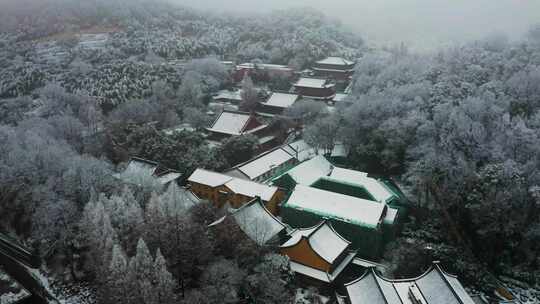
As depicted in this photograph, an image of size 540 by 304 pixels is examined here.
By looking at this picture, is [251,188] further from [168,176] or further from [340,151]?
[340,151]

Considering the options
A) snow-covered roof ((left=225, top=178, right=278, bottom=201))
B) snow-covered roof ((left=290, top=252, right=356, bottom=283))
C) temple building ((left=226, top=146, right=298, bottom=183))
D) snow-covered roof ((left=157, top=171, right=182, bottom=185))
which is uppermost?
snow-covered roof ((left=225, top=178, right=278, bottom=201))

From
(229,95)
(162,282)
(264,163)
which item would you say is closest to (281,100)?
(229,95)

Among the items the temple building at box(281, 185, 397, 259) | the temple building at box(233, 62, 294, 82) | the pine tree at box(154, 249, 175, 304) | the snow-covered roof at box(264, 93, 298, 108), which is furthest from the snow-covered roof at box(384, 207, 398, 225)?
the temple building at box(233, 62, 294, 82)

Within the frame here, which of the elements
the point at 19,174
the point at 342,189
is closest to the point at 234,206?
the point at 342,189

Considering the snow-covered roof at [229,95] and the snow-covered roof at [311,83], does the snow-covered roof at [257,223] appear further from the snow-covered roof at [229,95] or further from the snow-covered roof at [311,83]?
the snow-covered roof at [311,83]

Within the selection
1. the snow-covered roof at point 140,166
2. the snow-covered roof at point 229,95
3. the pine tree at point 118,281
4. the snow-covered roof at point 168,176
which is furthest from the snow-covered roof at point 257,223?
the snow-covered roof at point 229,95

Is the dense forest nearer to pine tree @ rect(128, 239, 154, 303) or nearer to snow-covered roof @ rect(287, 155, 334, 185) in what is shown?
pine tree @ rect(128, 239, 154, 303)
